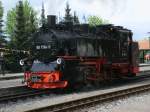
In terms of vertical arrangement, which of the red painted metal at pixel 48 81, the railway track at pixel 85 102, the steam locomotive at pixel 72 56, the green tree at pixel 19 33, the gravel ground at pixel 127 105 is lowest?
the gravel ground at pixel 127 105

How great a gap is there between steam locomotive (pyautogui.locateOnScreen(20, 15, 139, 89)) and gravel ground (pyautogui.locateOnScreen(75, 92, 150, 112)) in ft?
11.5

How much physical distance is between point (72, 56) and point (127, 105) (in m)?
5.43

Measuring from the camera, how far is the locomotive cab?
60.3 feet

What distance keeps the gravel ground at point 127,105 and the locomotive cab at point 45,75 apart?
11.4ft

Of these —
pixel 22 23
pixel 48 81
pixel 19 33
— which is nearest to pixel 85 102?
pixel 48 81

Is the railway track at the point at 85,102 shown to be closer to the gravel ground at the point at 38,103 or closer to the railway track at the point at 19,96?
the gravel ground at the point at 38,103

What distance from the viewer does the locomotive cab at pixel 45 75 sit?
1839cm

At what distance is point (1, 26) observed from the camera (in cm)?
6494

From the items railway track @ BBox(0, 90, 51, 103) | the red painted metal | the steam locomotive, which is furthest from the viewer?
the steam locomotive

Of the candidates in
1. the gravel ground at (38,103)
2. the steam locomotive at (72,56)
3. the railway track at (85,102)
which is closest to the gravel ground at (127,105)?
the gravel ground at (38,103)

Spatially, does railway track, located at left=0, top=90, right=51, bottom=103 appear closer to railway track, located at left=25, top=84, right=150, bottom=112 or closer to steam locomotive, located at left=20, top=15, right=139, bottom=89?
steam locomotive, located at left=20, top=15, right=139, bottom=89

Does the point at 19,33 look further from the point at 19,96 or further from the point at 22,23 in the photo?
the point at 19,96

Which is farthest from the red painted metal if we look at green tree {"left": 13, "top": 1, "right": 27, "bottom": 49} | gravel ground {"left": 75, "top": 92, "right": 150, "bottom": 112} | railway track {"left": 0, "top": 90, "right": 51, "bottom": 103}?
green tree {"left": 13, "top": 1, "right": 27, "bottom": 49}

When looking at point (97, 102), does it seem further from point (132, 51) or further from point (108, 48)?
point (132, 51)
